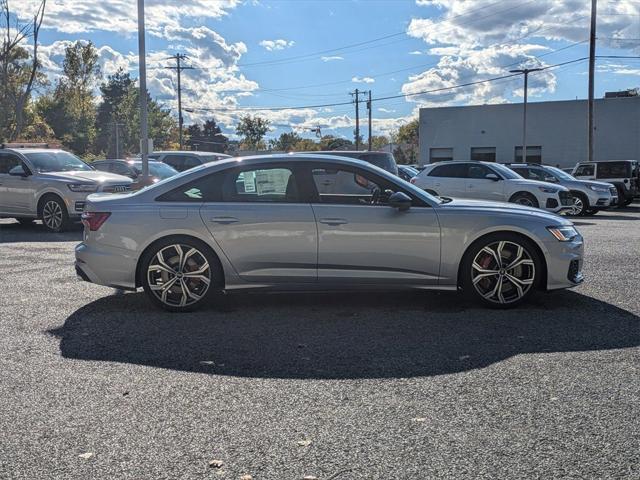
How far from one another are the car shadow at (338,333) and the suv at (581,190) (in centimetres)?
1304

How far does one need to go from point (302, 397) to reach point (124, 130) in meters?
94.0

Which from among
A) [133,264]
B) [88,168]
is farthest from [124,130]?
[133,264]

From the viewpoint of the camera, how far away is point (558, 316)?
233 inches

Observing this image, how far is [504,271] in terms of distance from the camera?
20.0 ft

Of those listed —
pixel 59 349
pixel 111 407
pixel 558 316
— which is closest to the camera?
pixel 111 407

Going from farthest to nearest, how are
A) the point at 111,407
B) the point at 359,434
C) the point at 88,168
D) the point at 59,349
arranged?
1. the point at 88,168
2. the point at 59,349
3. the point at 111,407
4. the point at 359,434

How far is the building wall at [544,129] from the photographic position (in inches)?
1702

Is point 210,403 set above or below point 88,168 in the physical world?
below

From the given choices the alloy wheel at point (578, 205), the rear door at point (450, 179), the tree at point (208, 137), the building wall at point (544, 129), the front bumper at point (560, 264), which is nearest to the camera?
the front bumper at point (560, 264)

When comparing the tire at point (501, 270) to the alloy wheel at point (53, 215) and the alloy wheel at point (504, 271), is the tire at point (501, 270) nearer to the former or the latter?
the alloy wheel at point (504, 271)

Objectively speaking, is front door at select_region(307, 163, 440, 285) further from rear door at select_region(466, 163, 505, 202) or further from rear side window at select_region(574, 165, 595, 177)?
rear side window at select_region(574, 165, 595, 177)

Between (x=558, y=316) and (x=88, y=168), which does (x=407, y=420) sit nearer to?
(x=558, y=316)

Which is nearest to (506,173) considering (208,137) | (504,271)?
(504,271)

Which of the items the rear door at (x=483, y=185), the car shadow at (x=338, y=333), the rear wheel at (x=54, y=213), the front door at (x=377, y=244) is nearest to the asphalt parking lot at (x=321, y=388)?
the car shadow at (x=338, y=333)
